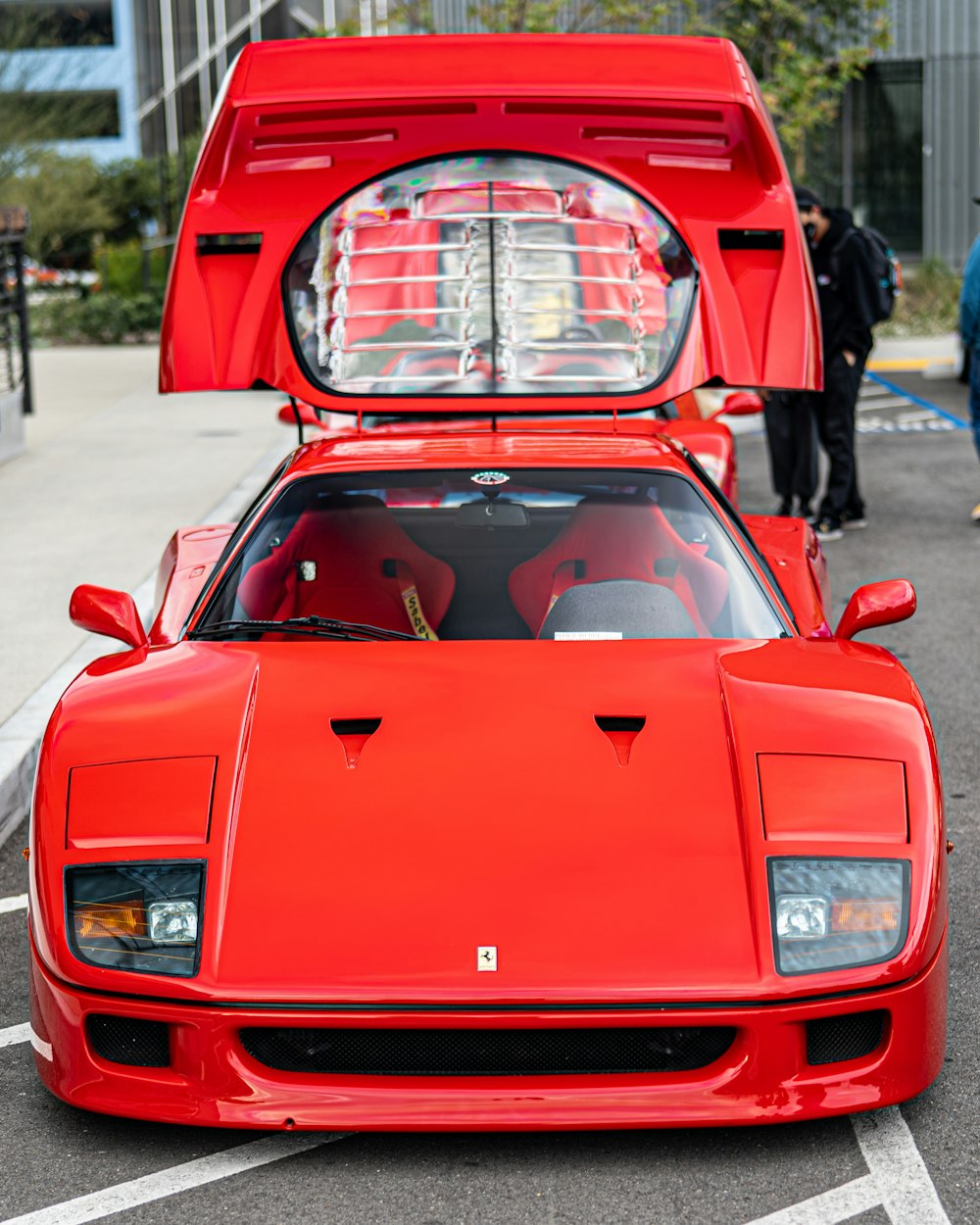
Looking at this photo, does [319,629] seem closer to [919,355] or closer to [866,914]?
[866,914]

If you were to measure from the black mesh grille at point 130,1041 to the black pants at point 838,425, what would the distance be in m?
7.57

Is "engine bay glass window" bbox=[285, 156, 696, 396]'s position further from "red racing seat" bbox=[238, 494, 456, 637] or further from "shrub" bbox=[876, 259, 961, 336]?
"shrub" bbox=[876, 259, 961, 336]

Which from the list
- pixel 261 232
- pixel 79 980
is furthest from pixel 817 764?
pixel 261 232

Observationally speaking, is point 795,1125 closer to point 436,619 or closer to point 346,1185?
point 346,1185

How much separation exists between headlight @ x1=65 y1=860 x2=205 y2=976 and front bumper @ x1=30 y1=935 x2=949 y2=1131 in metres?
0.08

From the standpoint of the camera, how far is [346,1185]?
308 centimetres

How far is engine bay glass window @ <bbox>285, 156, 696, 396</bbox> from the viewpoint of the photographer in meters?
5.63

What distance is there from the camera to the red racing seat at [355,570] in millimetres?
4609

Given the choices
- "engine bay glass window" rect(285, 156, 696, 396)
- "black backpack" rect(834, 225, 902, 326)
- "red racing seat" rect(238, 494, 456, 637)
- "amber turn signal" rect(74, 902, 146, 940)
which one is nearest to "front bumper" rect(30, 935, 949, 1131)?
"amber turn signal" rect(74, 902, 146, 940)

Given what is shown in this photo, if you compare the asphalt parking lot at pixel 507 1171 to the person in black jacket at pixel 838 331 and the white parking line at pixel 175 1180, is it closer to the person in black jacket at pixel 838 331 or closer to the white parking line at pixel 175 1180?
the white parking line at pixel 175 1180

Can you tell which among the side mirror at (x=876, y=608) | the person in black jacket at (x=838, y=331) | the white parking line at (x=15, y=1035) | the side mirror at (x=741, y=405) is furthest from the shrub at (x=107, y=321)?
the white parking line at (x=15, y=1035)

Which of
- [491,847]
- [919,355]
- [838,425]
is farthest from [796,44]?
[491,847]

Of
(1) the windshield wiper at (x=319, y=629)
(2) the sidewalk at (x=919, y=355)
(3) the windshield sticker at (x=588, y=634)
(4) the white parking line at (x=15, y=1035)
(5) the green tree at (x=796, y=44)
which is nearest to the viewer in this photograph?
(4) the white parking line at (x=15, y=1035)

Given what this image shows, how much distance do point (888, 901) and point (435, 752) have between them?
0.95 m
